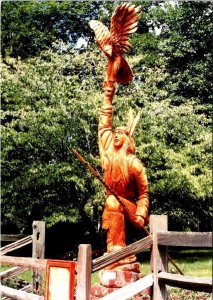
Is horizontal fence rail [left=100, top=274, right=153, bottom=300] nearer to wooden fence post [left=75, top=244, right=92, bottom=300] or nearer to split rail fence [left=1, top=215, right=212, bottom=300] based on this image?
split rail fence [left=1, top=215, right=212, bottom=300]

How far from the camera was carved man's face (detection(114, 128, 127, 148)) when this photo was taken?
22.7ft

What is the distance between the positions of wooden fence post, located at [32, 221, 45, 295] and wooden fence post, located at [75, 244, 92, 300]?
320cm

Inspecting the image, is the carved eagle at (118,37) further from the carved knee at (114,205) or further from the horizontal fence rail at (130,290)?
the horizontal fence rail at (130,290)

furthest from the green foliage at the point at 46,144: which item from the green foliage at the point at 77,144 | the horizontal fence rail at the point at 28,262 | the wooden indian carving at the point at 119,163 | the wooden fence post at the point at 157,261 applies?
the wooden fence post at the point at 157,261

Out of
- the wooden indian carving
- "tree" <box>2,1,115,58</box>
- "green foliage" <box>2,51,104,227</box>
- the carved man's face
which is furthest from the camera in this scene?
"tree" <box>2,1,115,58</box>

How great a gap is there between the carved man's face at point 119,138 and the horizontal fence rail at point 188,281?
2.66m

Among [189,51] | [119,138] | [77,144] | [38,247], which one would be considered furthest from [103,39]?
[189,51]

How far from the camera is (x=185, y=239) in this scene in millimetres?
4297

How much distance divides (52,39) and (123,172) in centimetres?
1267

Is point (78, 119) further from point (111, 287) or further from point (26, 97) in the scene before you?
point (111, 287)

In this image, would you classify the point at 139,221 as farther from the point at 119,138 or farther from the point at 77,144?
the point at 77,144

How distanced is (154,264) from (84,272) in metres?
0.84

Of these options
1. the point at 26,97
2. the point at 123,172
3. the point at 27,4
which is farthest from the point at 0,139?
the point at 27,4

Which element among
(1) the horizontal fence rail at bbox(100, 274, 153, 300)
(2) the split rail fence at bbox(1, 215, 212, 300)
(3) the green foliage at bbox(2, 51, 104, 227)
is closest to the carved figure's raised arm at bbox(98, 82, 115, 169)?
(2) the split rail fence at bbox(1, 215, 212, 300)
